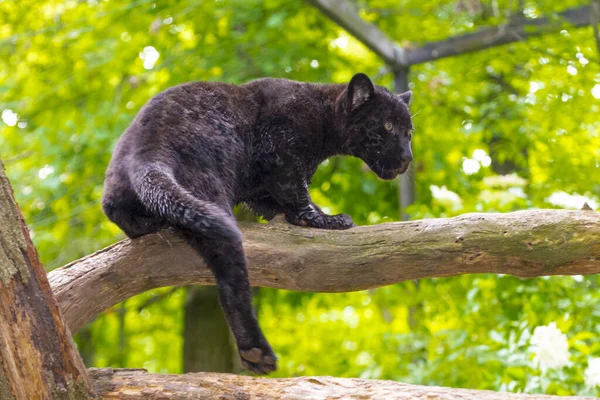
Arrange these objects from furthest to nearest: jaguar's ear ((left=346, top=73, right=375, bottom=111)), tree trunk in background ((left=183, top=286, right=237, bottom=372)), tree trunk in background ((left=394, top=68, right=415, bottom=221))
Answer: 1. tree trunk in background ((left=183, top=286, right=237, bottom=372))
2. tree trunk in background ((left=394, top=68, right=415, bottom=221))
3. jaguar's ear ((left=346, top=73, right=375, bottom=111))

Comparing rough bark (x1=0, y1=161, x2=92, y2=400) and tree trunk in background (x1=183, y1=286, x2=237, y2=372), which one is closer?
rough bark (x1=0, y1=161, x2=92, y2=400)

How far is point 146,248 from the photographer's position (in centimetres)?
325

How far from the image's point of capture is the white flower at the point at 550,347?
3.62 meters

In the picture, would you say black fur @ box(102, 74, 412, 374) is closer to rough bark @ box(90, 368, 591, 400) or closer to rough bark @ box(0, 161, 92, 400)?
rough bark @ box(90, 368, 591, 400)

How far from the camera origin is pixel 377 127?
13.0 ft

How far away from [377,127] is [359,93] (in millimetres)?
229

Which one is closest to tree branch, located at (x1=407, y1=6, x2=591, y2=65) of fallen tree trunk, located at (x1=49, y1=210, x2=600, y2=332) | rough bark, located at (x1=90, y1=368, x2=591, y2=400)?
fallen tree trunk, located at (x1=49, y1=210, x2=600, y2=332)

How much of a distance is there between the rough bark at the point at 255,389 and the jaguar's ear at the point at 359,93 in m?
1.70

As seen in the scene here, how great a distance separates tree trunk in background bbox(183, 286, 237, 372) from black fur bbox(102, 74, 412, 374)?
A: 3.04 metres

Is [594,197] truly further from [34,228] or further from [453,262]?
[34,228]

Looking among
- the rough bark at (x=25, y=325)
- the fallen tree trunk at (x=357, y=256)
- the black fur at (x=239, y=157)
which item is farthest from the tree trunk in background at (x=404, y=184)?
the rough bark at (x=25, y=325)

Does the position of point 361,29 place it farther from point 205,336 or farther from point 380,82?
point 205,336

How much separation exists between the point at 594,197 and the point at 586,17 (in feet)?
4.93

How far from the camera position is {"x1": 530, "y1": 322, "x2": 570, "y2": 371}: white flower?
362 centimetres
